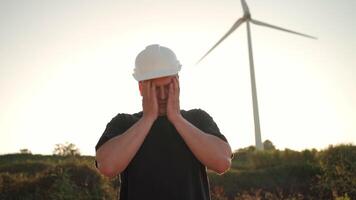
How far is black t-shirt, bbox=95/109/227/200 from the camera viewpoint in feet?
9.82

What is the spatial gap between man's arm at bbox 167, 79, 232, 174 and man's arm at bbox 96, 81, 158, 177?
0.10 meters

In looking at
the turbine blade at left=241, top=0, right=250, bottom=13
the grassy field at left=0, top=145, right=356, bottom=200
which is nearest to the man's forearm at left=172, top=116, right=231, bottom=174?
the grassy field at left=0, top=145, right=356, bottom=200

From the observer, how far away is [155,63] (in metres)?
3.01

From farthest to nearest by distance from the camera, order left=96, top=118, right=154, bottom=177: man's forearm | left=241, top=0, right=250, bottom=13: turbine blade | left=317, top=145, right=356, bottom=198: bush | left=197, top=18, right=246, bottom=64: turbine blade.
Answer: left=241, top=0, right=250, bottom=13: turbine blade → left=197, top=18, right=246, bottom=64: turbine blade → left=317, top=145, right=356, bottom=198: bush → left=96, top=118, right=154, bottom=177: man's forearm

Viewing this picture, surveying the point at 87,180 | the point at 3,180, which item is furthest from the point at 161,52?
the point at 3,180

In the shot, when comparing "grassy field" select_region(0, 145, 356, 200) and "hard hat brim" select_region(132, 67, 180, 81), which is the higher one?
"grassy field" select_region(0, 145, 356, 200)

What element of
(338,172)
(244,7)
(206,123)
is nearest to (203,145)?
(206,123)

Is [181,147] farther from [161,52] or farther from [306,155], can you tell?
[306,155]

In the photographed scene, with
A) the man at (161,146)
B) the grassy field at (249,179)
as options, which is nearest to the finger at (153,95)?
the man at (161,146)

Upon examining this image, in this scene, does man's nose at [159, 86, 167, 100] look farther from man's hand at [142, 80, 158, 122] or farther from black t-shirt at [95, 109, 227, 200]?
black t-shirt at [95, 109, 227, 200]

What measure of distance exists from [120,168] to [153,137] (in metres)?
0.27

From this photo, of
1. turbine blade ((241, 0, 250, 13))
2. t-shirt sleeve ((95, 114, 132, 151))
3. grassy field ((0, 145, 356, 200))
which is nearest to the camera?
t-shirt sleeve ((95, 114, 132, 151))

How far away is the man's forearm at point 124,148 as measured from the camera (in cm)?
289

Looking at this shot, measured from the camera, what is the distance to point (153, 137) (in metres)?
3.07
